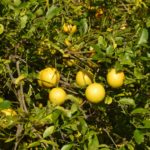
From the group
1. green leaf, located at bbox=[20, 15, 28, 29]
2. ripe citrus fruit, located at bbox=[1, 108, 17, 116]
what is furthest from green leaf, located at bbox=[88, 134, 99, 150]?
green leaf, located at bbox=[20, 15, 28, 29]

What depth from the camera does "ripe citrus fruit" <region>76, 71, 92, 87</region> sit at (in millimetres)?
2119

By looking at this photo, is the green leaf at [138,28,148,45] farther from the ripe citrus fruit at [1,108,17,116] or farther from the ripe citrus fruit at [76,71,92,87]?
the ripe citrus fruit at [1,108,17,116]

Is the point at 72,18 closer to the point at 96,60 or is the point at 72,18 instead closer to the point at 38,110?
the point at 96,60

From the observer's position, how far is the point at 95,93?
78.6 inches

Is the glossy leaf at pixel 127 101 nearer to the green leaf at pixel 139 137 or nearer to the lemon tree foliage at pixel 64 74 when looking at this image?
the lemon tree foliage at pixel 64 74

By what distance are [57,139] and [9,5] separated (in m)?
0.59

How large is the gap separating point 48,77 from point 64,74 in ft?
0.72

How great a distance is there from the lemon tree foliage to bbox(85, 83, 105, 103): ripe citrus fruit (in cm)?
2

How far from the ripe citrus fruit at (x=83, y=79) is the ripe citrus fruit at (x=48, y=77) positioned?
9cm

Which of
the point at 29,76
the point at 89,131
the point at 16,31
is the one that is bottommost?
the point at 89,131

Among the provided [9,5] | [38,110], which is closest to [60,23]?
[9,5]

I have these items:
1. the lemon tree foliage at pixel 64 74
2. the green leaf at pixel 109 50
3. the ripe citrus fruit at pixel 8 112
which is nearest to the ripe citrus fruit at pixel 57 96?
the lemon tree foliage at pixel 64 74

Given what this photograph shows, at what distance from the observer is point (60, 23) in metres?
2.32

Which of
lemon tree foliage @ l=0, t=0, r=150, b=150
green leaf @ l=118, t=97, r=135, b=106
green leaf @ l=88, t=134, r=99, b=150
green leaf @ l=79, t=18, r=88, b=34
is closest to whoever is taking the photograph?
green leaf @ l=88, t=134, r=99, b=150
